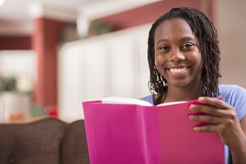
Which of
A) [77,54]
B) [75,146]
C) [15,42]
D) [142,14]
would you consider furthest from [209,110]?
[15,42]

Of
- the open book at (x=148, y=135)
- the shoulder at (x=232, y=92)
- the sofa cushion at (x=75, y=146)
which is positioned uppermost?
the shoulder at (x=232, y=92)

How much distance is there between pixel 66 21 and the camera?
17.1 feet

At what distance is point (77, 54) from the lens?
459cm

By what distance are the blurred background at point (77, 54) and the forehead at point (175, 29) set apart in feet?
6.29

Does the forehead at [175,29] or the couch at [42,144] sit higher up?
the forehead at [175,29]

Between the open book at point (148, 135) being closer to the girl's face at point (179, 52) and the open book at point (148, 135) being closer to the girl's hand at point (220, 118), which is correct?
the girl's hand at point (220, 118)

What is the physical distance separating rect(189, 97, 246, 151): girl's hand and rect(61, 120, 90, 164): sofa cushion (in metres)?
0.78

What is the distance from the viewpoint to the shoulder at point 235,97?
910 millimetres

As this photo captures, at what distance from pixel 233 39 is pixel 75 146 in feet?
4.13

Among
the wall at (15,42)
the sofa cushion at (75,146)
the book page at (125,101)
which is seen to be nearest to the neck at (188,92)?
the book page at (125,101)

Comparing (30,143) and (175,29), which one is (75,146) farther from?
(175,29)

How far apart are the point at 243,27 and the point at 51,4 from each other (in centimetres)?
399

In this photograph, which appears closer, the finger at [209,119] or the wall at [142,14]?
the finger at [209,119]

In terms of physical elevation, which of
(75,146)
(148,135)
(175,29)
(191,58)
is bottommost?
(75,146)
